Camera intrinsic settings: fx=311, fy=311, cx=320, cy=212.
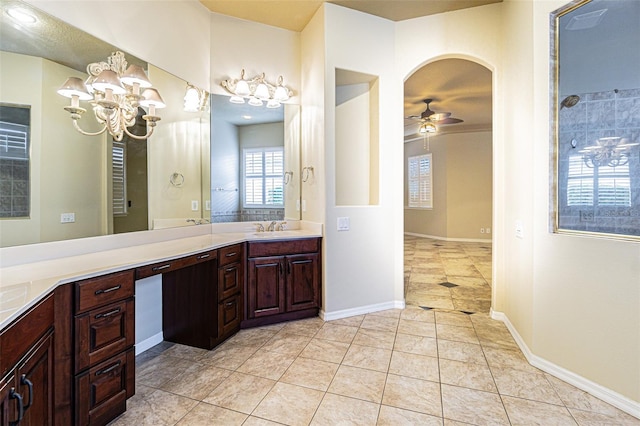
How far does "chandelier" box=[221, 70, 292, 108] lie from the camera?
3.25 meters

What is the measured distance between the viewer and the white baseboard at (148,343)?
241 centimetres

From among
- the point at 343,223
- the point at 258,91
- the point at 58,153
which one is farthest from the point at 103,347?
the point at 258,91

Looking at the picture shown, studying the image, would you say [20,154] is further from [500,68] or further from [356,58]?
[500,68]

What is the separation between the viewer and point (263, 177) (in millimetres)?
3400

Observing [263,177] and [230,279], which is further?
[263,177]

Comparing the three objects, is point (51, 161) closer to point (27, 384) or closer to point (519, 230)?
point (27, 384)

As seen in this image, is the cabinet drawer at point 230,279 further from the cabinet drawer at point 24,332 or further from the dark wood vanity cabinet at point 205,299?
the cabinet drawer at point 24,332

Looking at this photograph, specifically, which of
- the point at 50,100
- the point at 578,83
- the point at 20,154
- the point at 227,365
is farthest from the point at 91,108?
the point at 578,83

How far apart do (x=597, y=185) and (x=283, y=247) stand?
2406mm

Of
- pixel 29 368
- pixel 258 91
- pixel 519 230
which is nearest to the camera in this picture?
pixel 29 368

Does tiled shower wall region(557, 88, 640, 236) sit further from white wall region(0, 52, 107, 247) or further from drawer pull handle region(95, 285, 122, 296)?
white wall region(0, 52, 107, 247)

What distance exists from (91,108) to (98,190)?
0.54 meters

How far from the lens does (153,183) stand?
103 inches

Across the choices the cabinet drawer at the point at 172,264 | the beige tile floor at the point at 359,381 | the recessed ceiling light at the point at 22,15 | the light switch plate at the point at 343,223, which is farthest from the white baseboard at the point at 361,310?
the recessed ceiling light at the point at 22,15
